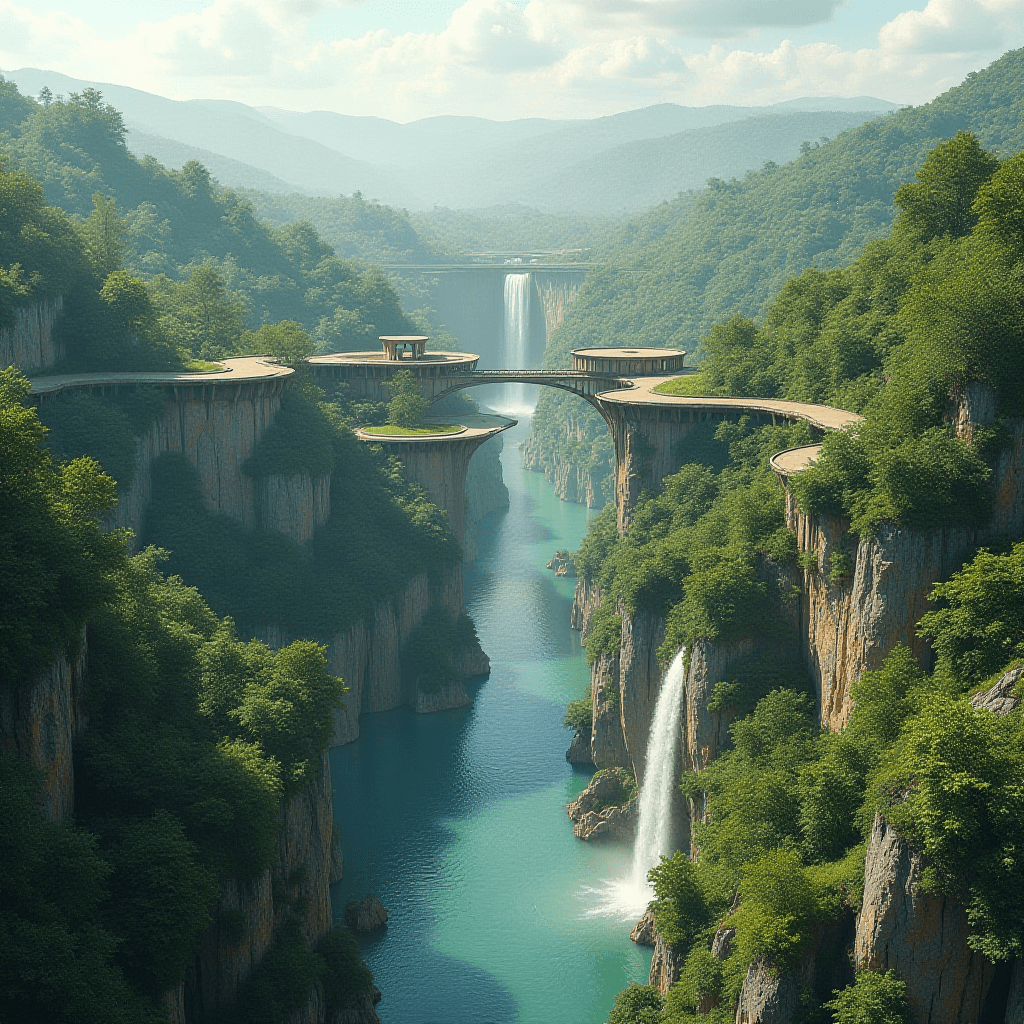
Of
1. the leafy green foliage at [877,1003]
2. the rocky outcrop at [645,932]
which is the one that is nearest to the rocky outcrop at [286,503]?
the rocky outcrop at [645,932]

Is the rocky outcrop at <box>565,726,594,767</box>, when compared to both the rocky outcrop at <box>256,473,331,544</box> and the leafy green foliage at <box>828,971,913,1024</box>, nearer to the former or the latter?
the rocky outcrop at <box>256,473,331,544</box>

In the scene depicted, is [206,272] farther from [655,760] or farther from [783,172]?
[783,172]

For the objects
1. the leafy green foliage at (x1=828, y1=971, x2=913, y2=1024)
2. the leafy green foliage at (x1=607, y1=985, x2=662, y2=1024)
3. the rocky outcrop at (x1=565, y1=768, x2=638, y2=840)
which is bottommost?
the rocky outcrop at (x1=565, y1=768, x2=638, y2=840)

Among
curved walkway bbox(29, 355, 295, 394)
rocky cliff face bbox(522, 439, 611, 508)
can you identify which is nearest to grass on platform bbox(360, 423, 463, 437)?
curved walkway bbox(29, 355, 295, 394)

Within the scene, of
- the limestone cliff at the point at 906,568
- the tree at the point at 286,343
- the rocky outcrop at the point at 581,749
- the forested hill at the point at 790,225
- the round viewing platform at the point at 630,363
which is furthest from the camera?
the forested hill at the point at 790,225

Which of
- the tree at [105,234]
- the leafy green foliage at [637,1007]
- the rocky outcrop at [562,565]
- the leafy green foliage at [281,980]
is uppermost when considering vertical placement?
the tree at [105,234]

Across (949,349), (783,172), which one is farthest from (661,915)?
(783,172)

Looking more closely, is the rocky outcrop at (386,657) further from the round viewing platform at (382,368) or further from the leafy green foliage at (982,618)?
the leafy green foliage at (982,618)

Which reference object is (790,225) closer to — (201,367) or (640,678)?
(201,367)
